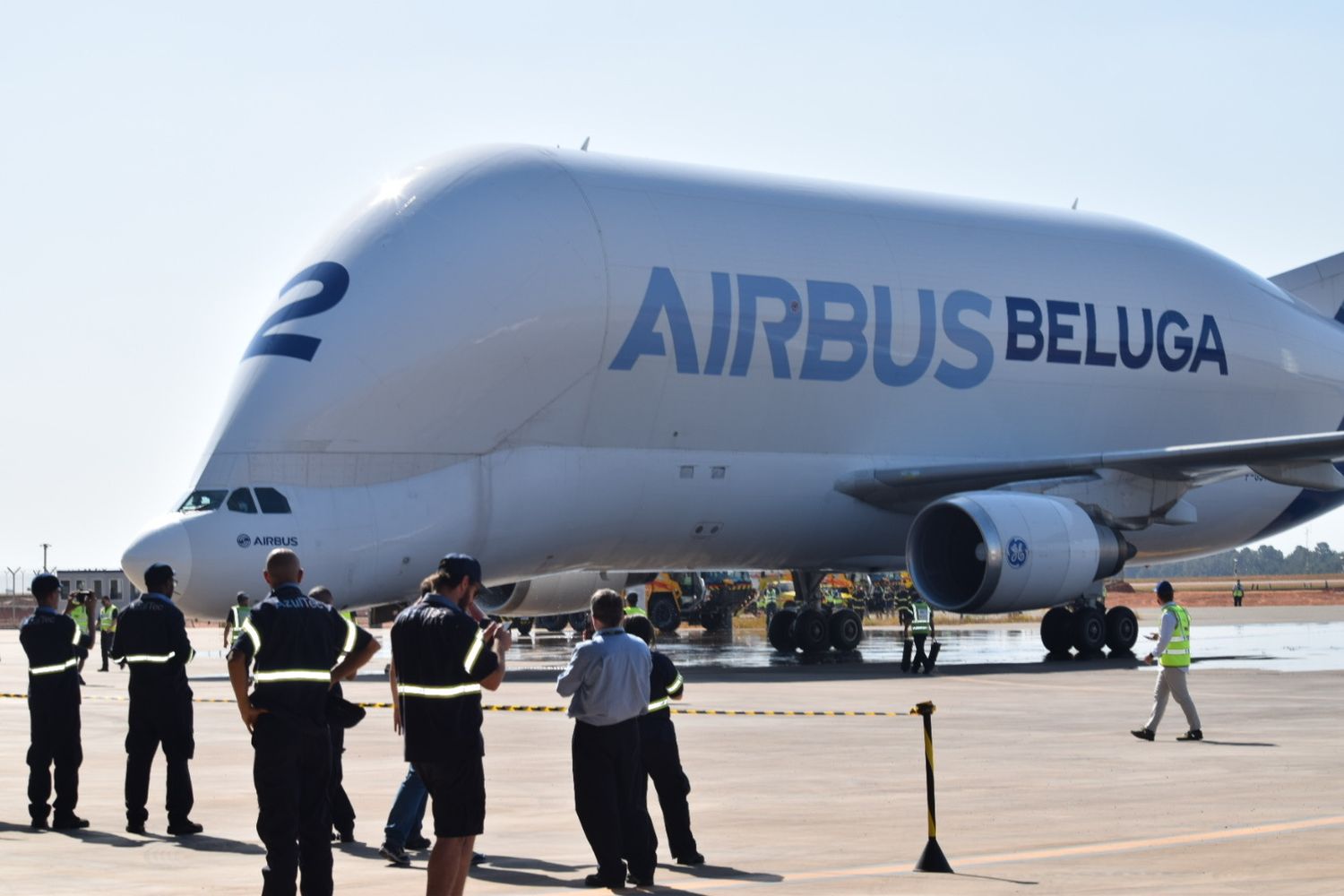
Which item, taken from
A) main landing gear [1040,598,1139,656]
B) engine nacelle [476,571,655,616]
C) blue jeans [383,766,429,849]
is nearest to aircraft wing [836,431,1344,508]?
main landing gear [1040,598,1139,656]

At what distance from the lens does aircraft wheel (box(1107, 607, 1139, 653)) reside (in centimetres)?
3136

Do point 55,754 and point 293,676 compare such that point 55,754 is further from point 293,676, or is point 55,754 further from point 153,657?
point 293,676

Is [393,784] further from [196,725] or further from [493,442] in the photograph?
[493,442]

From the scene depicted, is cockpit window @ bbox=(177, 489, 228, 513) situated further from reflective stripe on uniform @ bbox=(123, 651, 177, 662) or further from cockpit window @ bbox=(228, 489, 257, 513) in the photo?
reflective stripe on uniform @ bbox=(123, 651, 177, 662)

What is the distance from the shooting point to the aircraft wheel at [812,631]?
112 ft

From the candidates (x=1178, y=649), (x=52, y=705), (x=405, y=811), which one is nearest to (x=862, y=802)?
(x=405, y=811)

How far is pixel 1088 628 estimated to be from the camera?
31.2 m

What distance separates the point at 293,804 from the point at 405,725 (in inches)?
24.3

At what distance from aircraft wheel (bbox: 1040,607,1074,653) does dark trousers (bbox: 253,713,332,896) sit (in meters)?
23.6

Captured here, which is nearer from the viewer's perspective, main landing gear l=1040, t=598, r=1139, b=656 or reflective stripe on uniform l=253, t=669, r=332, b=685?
reflective stripe on uniform l=253, t=669, r=332, b=685

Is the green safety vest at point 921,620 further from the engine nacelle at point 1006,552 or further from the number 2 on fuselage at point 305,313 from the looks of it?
the number 2 on fuselage at point 305,313

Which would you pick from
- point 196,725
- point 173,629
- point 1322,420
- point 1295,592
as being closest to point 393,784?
point 173,629

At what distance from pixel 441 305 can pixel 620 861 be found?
17296 mm

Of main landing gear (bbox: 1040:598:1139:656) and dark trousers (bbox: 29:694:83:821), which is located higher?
main landing gear (bbox: 1040:598:1139:656)
